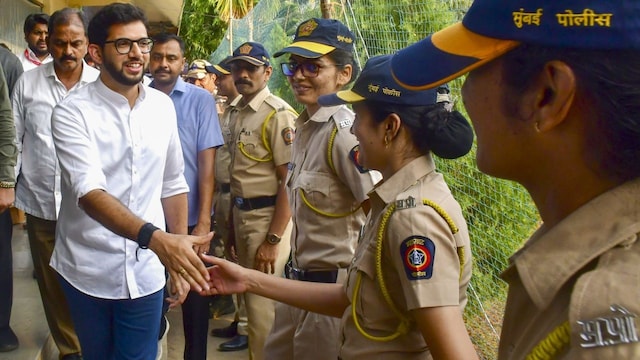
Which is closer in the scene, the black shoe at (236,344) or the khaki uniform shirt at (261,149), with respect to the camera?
the khaki uniform shirt at (261,149)

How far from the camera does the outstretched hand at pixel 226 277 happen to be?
2.21 metres

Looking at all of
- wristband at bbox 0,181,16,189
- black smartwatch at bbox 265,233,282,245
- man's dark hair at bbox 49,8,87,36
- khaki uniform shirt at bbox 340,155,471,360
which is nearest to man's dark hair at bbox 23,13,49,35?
man's dark hair at bbox 49,8,87,36

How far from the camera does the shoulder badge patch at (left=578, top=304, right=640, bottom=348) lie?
76 centimetres

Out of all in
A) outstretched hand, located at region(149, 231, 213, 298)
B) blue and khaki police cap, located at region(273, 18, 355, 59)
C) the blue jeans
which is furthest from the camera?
blue and khaki police cap, located at region(273, 18, 355, 59)

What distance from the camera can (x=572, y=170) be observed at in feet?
3.11

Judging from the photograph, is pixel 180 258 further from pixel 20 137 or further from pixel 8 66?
pixel 8 66

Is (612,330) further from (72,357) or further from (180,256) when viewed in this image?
(72,357)

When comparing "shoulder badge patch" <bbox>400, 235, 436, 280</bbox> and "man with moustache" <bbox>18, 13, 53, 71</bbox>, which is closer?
"shoulder badge patch" <bbox>400, 235, 436, 280</bbox>

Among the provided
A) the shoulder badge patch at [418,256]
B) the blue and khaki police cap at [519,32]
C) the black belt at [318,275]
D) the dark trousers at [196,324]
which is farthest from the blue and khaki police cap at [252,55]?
the blue and khaki police cap at [519,32]

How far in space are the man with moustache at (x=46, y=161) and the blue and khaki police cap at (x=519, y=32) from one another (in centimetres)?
335

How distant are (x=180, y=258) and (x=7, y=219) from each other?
2204 mm

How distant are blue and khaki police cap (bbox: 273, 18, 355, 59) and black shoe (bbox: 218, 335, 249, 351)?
275cm

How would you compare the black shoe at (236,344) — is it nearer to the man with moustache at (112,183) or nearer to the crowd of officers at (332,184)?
the crowd of officers at (332,184)

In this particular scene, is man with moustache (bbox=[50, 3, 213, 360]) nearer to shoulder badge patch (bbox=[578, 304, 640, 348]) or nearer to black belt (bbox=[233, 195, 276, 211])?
black belt (bbox=[233, 195, 276, 211])
